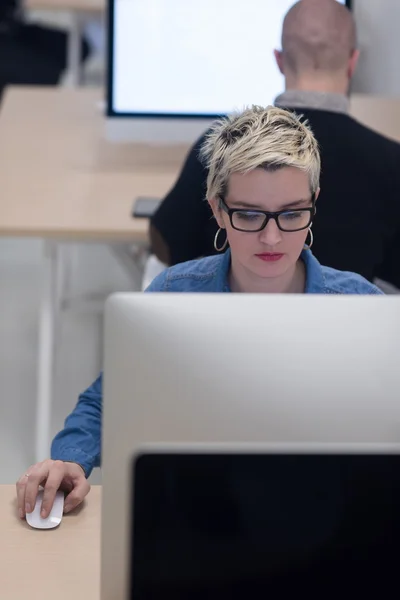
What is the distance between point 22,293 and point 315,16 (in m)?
1.98

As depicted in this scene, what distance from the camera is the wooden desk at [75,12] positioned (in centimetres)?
461

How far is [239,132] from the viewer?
51.6 inches

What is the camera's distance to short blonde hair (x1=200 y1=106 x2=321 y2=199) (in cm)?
128

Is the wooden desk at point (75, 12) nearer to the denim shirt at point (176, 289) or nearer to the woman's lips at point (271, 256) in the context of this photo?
the denim shirt at point (176, 289)

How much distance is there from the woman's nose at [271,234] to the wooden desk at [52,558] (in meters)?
0.39

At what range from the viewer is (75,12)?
4.73m

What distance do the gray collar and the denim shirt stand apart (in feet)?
1.80

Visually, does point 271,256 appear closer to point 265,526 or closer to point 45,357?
point 265,526

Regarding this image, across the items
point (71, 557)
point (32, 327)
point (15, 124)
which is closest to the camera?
point (71, 557)

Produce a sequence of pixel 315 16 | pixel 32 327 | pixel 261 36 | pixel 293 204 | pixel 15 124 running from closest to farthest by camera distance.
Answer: pixel 293 204 → pixel 315 16 → pixel 261 36 → pixel 15 124 → pixel 32 327

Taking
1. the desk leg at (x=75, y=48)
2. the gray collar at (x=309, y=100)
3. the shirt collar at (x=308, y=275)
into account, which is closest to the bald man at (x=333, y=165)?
the gray collar at (x=309, y=100)

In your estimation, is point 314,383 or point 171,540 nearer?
point 171,540

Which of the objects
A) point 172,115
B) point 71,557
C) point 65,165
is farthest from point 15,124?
point 71,557

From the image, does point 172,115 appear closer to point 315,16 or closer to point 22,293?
point 315,16
